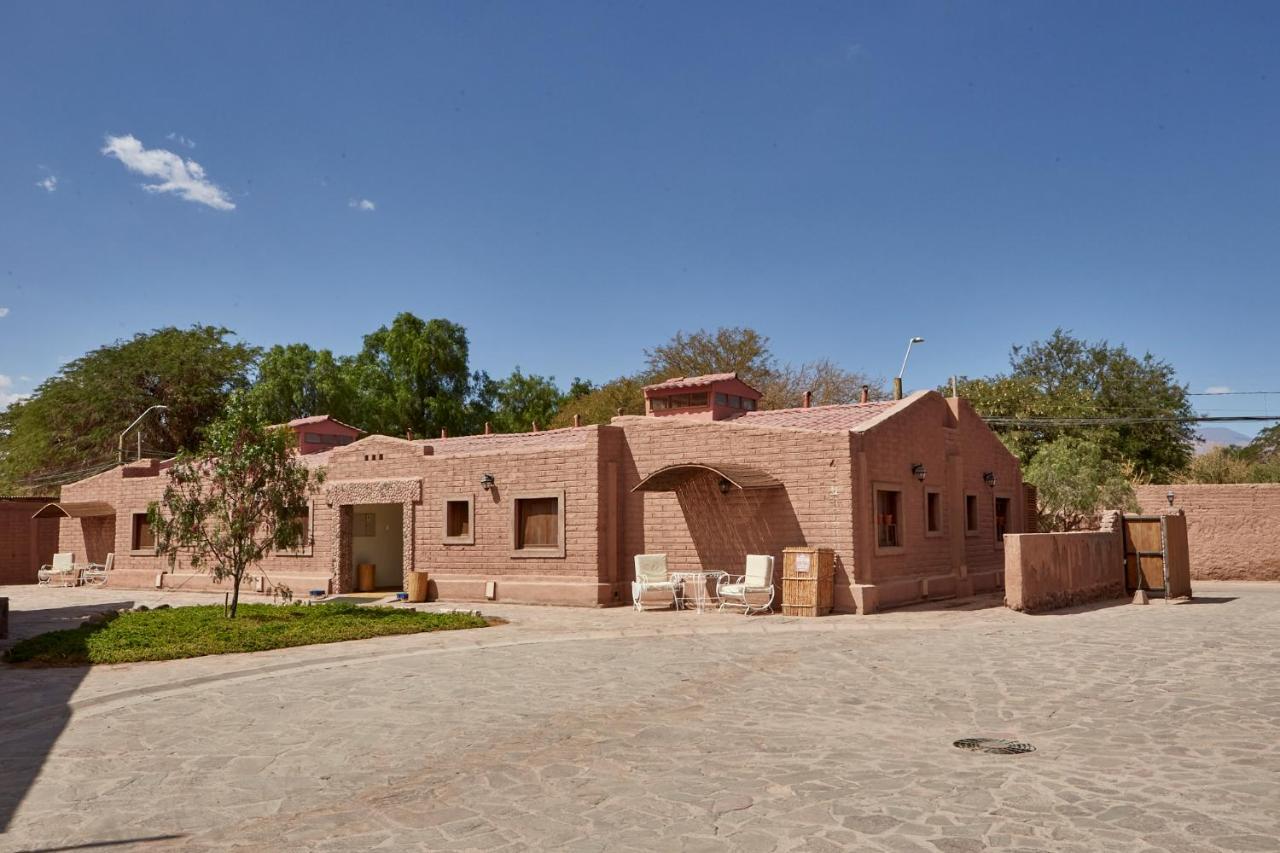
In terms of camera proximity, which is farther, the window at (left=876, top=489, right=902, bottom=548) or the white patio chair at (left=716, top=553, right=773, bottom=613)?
the window at (left=876, top=489, right=902, bottom=548)

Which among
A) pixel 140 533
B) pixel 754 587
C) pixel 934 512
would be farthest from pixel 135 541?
pixel 934 512

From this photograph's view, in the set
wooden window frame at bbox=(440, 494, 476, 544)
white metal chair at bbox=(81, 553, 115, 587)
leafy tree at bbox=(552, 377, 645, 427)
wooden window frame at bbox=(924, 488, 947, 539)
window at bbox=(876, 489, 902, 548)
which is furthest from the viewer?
leafy tree at bbox=(552, 377, 645, 427)

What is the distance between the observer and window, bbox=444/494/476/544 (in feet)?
68.0

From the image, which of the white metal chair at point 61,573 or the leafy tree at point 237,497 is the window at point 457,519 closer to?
the leafy tree at point 237,497

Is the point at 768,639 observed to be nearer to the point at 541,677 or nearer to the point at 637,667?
the point at 637,667

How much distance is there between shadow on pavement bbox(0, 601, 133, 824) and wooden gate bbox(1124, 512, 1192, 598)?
17435mm

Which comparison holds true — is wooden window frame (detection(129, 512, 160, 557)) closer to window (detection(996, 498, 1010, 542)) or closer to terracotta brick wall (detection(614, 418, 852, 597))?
terracotta brick wall (detection(614, 418, 852, 597))

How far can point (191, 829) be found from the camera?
16.7 feet

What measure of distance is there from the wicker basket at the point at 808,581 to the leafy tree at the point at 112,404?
36.3 meters

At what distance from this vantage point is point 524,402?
171ft

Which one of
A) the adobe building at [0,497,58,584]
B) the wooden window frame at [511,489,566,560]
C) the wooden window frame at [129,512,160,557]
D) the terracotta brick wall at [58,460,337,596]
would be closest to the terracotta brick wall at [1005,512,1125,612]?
the wooden window frame at [511,489,566,560]

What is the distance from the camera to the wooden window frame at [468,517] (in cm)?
2050

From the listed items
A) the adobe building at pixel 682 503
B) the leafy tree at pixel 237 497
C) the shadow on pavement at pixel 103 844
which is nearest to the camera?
the shadow on pavement at pixel 103 844

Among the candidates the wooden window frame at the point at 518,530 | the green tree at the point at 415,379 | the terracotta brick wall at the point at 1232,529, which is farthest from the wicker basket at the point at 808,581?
the green tree at the point at 415,379
